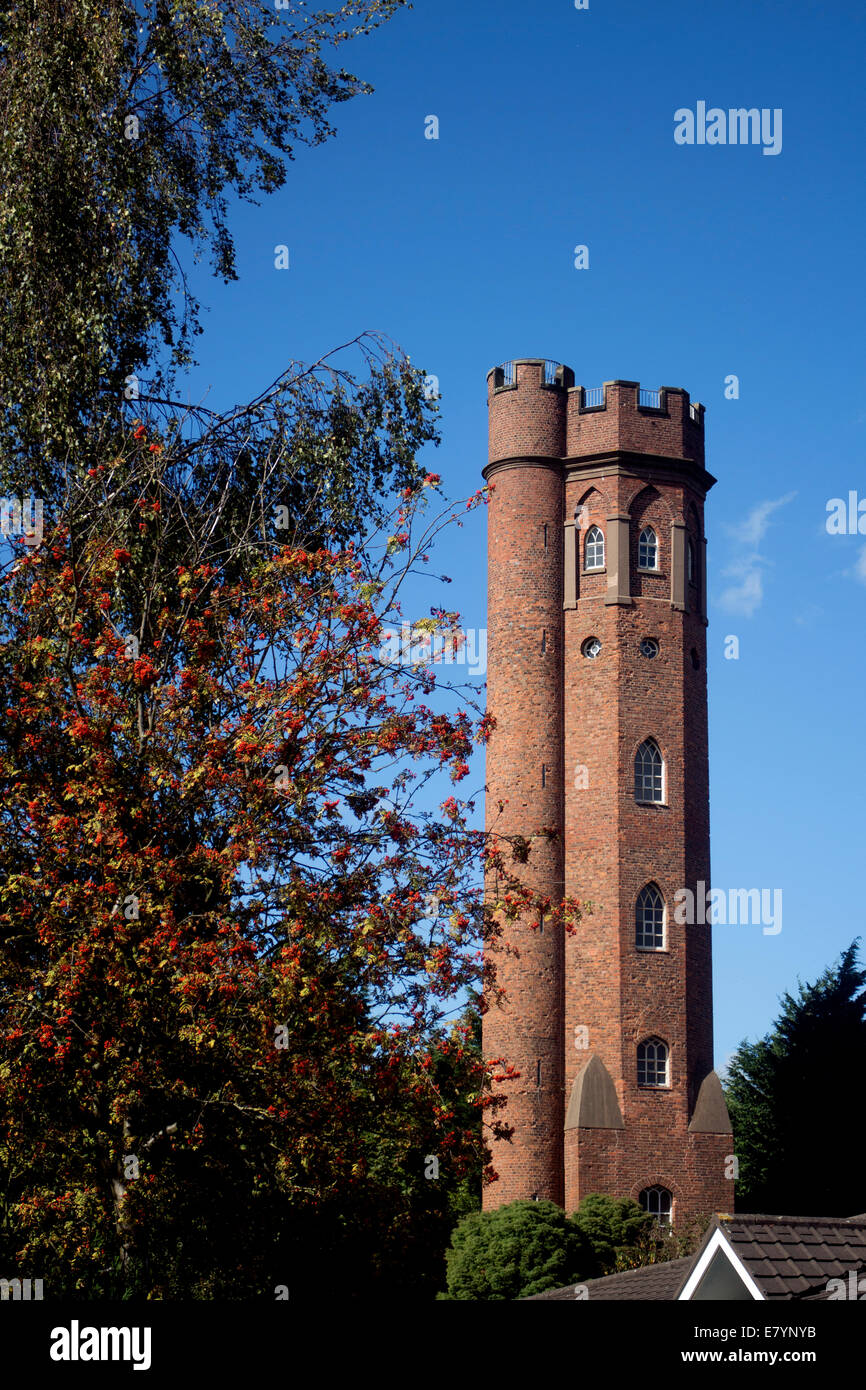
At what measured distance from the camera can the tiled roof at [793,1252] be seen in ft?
29.8

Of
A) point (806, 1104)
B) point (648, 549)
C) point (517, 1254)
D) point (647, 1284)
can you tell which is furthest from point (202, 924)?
point (806, 1104)

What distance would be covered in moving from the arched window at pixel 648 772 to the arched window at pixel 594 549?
507 cm

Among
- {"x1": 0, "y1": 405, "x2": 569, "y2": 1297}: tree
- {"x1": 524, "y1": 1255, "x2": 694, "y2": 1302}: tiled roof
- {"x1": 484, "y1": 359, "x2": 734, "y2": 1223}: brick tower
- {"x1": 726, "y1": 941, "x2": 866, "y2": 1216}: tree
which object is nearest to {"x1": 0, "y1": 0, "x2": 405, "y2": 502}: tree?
{"x1": 0, "y1": 405, "x2": 569, "y2": 1297}: tree

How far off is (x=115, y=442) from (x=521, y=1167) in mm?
25730

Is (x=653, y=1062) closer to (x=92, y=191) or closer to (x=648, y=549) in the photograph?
(x=648, y=549)

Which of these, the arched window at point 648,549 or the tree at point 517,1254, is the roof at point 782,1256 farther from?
the arched window at point 648,549

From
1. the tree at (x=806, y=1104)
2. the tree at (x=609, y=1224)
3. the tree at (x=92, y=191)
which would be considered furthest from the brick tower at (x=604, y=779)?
the tree at (x=92, y=191)

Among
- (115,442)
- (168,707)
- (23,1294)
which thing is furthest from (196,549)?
(23,1294)

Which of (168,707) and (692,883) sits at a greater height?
(692,883)

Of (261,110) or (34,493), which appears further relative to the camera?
(261,110)

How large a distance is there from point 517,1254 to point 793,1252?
24.7 meters

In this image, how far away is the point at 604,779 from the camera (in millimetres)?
39625

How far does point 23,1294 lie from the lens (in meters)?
14.1
